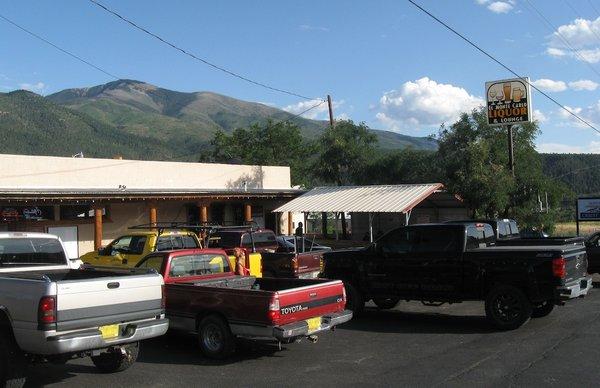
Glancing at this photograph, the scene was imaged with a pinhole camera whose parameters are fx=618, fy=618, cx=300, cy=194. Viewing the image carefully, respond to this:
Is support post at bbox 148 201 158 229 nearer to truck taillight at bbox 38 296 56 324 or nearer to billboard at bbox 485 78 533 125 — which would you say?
billboard at bbox 485 78 533 125

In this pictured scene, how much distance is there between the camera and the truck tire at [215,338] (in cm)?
876

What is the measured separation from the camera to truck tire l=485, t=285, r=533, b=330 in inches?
422

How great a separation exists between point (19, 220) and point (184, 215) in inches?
344

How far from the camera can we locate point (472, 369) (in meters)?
7.89

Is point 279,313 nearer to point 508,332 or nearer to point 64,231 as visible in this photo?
point 508,332

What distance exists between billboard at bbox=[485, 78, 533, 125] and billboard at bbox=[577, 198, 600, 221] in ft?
14.5

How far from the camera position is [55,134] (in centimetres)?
11869

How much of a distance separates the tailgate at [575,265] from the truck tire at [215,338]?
6.00 meters

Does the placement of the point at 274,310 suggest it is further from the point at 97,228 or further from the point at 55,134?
the point at 55,134

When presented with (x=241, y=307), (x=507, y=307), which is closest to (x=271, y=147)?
(x=507, y=307)

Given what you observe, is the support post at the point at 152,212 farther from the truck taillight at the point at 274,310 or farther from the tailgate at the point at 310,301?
the truck taillight at the point at 274,310

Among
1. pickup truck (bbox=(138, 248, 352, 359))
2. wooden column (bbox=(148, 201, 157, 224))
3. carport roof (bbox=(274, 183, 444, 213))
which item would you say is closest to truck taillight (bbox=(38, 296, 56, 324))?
pickup truck (bbox=(138, 248, 352, 359))

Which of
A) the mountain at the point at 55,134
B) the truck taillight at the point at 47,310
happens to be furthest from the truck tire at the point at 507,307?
→ the mountain at the point at 55,134

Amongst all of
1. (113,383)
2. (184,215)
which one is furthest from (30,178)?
(113,383)
